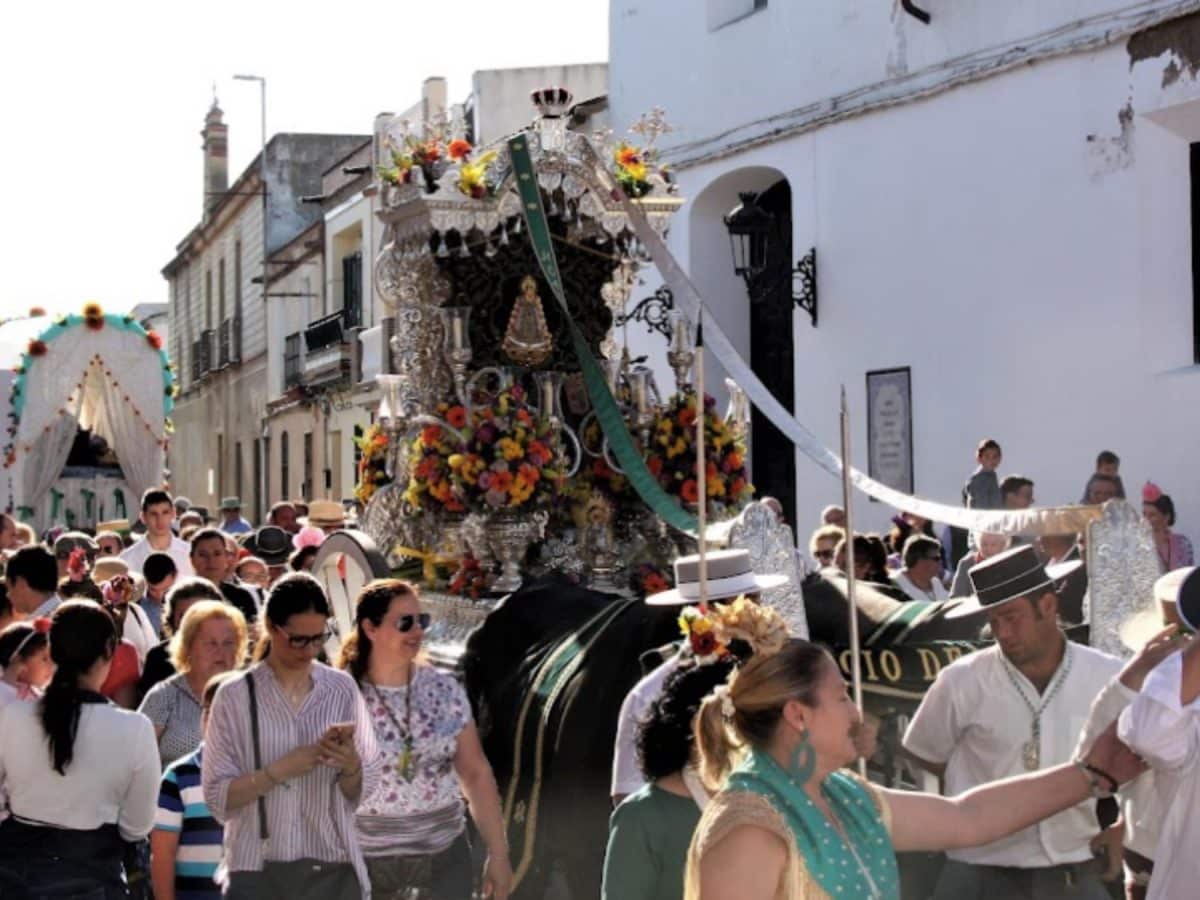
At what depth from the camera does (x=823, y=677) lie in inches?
159

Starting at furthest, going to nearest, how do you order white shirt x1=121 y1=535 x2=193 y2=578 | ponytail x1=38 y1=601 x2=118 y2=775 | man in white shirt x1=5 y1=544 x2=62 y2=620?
white shirt x1=121 y1=535 x2=193 y2=578
man in white shirt x1=5 y1=544 x2=62 y2=620
ponytail x1=38 y1=601 x2=118 y2=775

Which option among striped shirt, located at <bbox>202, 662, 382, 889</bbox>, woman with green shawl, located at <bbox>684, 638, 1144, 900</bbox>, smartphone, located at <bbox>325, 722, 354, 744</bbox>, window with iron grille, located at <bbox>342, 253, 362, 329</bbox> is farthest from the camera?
window with iron grille, located at <bbox>342, 253, 362, 329</bbox>

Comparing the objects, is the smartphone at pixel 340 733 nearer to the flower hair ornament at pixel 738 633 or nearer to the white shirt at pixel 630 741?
the white shirt at pixel 630 741

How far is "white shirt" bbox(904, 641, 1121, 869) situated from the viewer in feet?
19.6

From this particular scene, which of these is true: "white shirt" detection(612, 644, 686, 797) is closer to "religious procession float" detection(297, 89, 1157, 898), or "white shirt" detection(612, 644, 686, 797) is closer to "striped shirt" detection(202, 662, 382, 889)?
"striped shirt" detection(202, 662, 382, 889)

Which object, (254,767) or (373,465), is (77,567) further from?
(254,767)

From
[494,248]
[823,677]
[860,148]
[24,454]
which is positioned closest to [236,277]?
[24,454]

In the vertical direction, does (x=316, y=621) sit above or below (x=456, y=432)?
below

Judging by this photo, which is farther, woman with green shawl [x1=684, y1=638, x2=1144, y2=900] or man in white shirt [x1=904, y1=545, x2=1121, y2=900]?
man in white shirt [x1=904, y1=545, x2=1121, y2=900]

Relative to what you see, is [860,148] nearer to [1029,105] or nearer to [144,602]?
[1029,105]

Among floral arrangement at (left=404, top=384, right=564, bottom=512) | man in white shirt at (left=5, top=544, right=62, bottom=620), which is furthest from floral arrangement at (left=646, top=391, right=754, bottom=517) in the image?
man in white shirt at (left=5, top=544, right=62, bottom=620)

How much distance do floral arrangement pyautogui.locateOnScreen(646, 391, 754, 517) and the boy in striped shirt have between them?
4349 millimetres

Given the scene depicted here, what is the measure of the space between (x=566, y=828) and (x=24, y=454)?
16.5 metres

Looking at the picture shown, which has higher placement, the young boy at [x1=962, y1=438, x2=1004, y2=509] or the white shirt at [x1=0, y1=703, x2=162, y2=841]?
the young boy at [x1=962, y1=438, x2=1004, y2=509]
